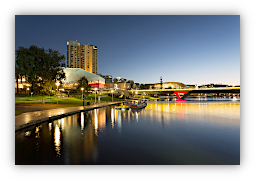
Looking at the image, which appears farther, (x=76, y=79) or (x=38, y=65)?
(x=76, y=79)

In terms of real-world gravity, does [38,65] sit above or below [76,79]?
below

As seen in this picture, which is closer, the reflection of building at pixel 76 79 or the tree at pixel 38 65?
the tree at pixel 38 65

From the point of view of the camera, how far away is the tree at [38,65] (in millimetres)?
33016

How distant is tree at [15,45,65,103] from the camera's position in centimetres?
3302

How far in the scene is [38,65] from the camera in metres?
34.3

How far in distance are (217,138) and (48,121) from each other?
1839cm

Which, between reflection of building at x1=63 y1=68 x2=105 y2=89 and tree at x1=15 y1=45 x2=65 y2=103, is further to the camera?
reflection of building at x1=63 y1=68 x2=105 y2=89

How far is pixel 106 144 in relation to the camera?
10.9m
